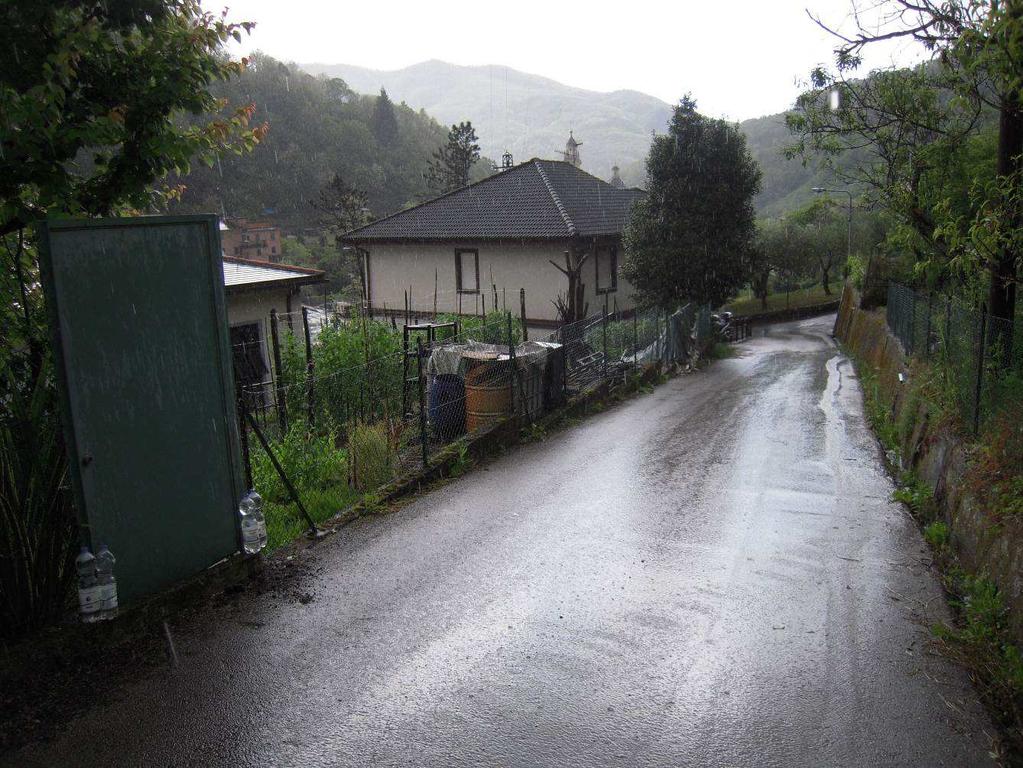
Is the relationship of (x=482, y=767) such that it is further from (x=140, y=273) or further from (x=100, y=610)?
(x=140, y=273)

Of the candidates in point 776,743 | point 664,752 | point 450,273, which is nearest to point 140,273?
point 664,752

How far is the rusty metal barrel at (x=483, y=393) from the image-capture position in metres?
10.9

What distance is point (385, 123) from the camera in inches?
3174

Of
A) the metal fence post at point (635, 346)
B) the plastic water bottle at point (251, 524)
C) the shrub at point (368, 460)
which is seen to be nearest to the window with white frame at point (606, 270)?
the metal fence post at point (635, 346)

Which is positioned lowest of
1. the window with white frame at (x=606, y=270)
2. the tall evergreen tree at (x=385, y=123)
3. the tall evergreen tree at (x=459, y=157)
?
the window with white frame at (x=606, y=270)

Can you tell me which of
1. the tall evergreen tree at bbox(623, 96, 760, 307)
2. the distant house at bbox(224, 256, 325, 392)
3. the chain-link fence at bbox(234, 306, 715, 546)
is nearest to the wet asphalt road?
the chain-link fence at bbox(234, 306, 715, 546)

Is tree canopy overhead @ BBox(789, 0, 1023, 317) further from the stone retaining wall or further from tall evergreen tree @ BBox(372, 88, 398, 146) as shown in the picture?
tall evergreen tree @ BBox(372, 88, 398, 146)

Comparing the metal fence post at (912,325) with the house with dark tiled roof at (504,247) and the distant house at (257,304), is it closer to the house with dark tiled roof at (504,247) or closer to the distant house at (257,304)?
the distant house at (257,304)

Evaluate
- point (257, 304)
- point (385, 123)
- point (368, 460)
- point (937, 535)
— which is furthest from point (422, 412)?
point (385, 123)

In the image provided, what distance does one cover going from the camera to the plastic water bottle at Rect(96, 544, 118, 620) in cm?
466

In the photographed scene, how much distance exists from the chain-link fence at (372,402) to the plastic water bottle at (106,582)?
1.59 metres

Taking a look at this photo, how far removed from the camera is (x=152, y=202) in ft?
20.4

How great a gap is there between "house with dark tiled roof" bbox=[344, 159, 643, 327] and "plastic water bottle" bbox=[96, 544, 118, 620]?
21.8 meters

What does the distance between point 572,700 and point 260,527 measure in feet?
8.69
